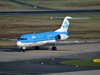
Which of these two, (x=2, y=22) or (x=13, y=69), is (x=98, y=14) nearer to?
(x=2, y=22)

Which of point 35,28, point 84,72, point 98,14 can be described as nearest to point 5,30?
point 35,28

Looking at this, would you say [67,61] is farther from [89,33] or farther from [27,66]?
[89,33]

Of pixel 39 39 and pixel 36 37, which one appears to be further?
Result: pixel 39 39

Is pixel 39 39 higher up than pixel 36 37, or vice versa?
pixel 36 37

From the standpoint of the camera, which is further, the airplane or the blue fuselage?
the blue fuselage

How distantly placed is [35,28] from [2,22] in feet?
46.1

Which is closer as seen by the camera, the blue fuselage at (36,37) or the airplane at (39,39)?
the airplane at (39,39)

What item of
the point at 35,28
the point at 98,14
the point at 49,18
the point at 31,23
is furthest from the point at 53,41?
the point at 98,14

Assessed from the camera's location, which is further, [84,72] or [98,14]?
[98,14]

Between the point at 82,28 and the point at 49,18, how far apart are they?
1924 centimetres

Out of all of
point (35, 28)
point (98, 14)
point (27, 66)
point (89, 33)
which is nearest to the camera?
point (27, 66)

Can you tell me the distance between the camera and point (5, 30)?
7525 centimetres

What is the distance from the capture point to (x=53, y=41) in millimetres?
49531

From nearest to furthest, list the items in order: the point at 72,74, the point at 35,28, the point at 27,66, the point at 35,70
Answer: the point at 72,74, the point at 35,70, the point at 27,66, the point at 35,28
